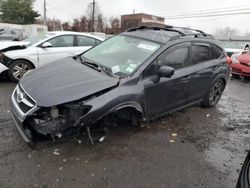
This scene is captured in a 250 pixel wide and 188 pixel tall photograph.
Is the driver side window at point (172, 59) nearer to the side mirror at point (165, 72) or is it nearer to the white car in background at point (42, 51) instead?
the side mirror at point (165, 72)

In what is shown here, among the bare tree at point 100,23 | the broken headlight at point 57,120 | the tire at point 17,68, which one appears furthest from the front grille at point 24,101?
the bare tree at point 100,23

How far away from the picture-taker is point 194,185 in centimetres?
306

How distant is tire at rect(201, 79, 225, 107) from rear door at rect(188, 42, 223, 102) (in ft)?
0.87

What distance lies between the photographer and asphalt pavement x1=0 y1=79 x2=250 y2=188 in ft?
9.87

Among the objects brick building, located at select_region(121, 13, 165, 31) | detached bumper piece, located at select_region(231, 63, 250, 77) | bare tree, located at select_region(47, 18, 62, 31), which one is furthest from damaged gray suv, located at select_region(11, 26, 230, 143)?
brick building, located at select_region(121, 13, 165, 31)

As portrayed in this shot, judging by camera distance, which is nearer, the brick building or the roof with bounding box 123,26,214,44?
the roof with bounding box 123,26,214,44

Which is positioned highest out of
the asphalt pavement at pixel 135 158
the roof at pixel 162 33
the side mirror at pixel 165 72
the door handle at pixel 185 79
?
the roof at pixel 162 33

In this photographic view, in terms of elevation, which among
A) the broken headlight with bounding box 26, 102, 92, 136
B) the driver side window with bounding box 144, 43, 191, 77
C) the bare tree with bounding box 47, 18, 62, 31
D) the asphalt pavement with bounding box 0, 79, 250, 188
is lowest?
the asphalt pavement with bounding box 0, 79, 250, 188

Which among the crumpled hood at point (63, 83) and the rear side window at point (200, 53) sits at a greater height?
the rear side window at point (200, 53)

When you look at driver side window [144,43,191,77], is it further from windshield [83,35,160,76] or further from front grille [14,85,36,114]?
front grille [14,85,36,114]

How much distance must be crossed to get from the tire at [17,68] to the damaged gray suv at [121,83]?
2.87 metres

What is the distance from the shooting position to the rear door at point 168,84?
401 centimetres

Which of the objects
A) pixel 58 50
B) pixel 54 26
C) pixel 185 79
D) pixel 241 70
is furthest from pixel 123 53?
pixel 54 26

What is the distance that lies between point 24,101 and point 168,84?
234 centimetres
